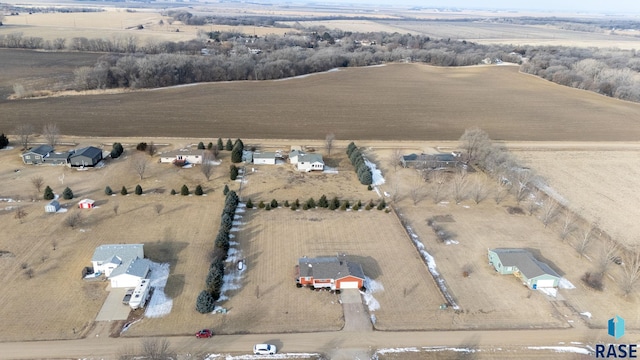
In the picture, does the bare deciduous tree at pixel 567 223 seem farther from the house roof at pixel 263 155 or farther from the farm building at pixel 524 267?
the house roof at pixel 263 155

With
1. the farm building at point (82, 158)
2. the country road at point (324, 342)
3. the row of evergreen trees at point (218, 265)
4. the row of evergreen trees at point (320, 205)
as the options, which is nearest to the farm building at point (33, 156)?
the farm building at point (82, 158)

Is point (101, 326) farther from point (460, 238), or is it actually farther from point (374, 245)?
point (460, 238)

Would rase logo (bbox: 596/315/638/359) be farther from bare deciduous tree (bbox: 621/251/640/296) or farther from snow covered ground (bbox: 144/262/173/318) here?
snow covered ground (bbox: 144/262/173/318)


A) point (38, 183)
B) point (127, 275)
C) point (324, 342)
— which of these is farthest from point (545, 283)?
point (38, 183)

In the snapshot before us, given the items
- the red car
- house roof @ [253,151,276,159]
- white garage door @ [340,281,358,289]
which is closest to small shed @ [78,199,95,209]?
house roof @ [253,151,276,159]

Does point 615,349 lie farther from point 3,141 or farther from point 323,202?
point 3,141
